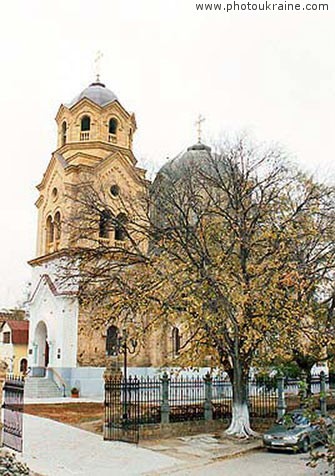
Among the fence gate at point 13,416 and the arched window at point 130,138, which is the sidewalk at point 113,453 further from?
the arched window at point 130,138

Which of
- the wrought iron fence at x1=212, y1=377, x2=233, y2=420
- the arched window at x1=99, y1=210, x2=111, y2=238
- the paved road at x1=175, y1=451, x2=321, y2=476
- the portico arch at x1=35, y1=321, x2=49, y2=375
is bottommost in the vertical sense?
the paved road at x1=175, y1=451, x2=321, y2=476

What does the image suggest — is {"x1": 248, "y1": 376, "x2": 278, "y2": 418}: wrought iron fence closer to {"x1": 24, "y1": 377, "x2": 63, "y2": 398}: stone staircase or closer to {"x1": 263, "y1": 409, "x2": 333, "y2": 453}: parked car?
{"x1": 263, "y1": 409, "x2": 333, "y2": 453}: parked car

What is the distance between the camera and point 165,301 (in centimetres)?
1631

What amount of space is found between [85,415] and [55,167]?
17.8 meters

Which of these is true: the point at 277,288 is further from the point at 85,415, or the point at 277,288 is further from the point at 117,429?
the point at 85,415

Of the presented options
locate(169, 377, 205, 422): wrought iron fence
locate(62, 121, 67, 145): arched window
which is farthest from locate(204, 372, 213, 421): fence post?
locate(62, 121, 67, 145): arched window

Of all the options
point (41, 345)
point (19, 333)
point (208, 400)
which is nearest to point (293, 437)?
point (208, 400)

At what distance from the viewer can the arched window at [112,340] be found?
31.7m

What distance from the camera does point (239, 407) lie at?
683 inches

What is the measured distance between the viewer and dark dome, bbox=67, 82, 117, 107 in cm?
3462

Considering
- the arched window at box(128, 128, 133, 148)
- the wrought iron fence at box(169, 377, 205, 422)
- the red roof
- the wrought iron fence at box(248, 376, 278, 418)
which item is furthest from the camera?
the red roof

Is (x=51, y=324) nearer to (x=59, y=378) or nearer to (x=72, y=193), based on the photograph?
(x=59, y=378)

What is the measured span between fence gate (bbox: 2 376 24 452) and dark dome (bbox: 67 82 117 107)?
21700mm

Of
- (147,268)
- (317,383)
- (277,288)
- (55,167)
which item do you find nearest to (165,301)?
(147,268)
